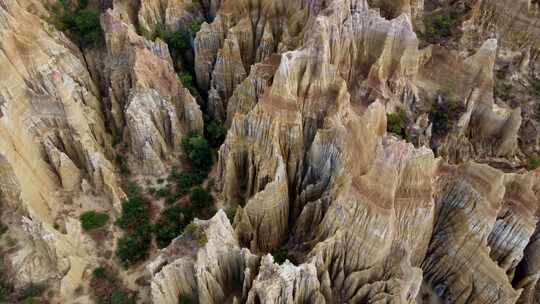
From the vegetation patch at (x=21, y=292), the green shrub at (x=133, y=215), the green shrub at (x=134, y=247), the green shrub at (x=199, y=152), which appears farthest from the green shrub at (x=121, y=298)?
the green shrub at (x=199, y=152)

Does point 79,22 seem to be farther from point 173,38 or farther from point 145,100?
point 145,100

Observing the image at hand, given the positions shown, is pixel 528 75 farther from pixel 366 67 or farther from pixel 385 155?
pixel 385 155

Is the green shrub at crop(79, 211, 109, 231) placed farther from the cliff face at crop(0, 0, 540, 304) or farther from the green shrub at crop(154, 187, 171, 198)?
the green shrub at crop(154, 187, 171, 198)

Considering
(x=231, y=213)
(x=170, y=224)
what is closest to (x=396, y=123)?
(x=231, y=213)

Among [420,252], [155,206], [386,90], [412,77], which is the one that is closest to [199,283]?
[155,206]

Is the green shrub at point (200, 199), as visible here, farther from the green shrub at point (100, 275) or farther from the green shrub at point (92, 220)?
the green shrub at point (100, 275)

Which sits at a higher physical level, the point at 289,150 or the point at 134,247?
the point at 289,150
